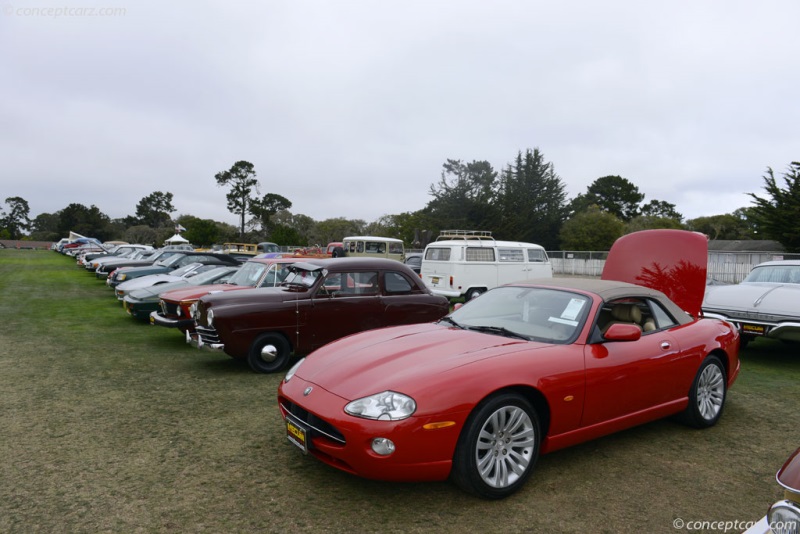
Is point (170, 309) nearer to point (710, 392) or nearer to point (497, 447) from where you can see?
point (497, 447)

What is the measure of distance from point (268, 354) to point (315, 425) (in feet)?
11.8

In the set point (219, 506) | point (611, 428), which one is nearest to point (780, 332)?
point (611, 428)

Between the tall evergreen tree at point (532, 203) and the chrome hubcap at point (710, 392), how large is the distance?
49.3 meters

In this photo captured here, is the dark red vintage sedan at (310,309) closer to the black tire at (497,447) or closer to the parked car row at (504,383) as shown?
the parked car row at (504,383)

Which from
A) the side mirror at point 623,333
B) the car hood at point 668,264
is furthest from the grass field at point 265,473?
the car hood at point 668,264

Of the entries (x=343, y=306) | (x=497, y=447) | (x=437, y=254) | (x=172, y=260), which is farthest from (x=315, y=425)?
(x=172, y=260)

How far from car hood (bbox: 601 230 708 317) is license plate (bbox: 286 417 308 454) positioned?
6334mm

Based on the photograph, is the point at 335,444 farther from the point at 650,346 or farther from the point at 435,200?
the point at 435,200

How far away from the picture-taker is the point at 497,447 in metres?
3.37

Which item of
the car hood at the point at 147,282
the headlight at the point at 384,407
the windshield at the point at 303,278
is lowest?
the headlight at the point at 384,407

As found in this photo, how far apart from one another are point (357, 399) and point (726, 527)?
7.71 ft

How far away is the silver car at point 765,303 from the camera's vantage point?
7.24 metres

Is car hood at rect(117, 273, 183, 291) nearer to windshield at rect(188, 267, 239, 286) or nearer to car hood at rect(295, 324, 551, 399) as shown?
windshield at rect(188, 267, 239, 286)

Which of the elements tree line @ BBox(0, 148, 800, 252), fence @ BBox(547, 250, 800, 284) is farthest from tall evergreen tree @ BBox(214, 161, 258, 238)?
fence @ BBox(547, 250, 800, 284)
